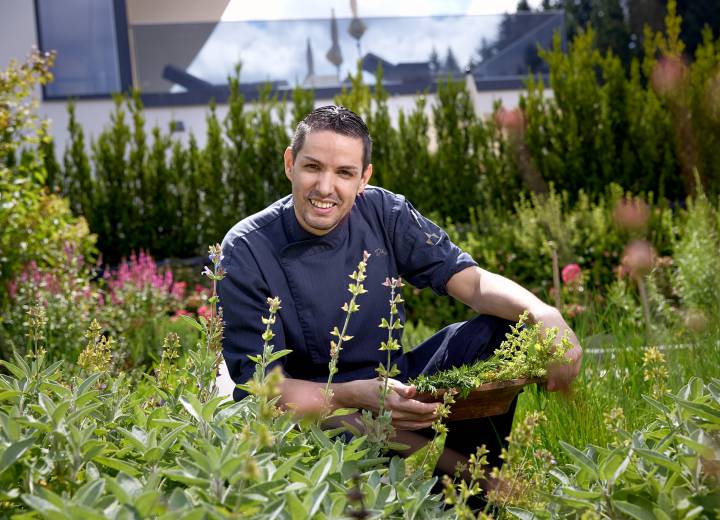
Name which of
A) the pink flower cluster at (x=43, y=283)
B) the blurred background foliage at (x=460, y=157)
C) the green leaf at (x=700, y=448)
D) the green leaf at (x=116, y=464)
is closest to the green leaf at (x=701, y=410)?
the green leaf at (x=700, y=448)

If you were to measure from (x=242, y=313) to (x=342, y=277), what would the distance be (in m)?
Answer: 0.45

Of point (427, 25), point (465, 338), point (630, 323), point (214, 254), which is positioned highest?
point (427, 25)

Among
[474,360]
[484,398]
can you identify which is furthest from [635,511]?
[474,360]

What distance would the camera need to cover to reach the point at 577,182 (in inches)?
336

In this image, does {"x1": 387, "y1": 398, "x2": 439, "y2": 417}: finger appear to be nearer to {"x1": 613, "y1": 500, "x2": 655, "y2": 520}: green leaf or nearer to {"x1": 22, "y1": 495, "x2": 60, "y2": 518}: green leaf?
{"x1": 613, "y1": 500, "x2": 655, "y2": 520}: green leaf

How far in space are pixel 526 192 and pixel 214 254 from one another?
6.70 m

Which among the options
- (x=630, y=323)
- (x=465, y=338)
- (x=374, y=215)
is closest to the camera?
(x=465, y=338)

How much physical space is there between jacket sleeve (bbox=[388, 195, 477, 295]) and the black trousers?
0.26 m

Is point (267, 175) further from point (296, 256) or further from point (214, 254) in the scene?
point (214, 254)

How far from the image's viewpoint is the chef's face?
2.90 m

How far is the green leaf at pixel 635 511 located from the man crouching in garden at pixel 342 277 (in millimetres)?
1094

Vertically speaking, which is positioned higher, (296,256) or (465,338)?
(296,256)

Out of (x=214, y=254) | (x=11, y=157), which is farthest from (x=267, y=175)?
(x=214, y=254)

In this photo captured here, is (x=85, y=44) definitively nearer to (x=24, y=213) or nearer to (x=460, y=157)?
(x=460, y=157)
